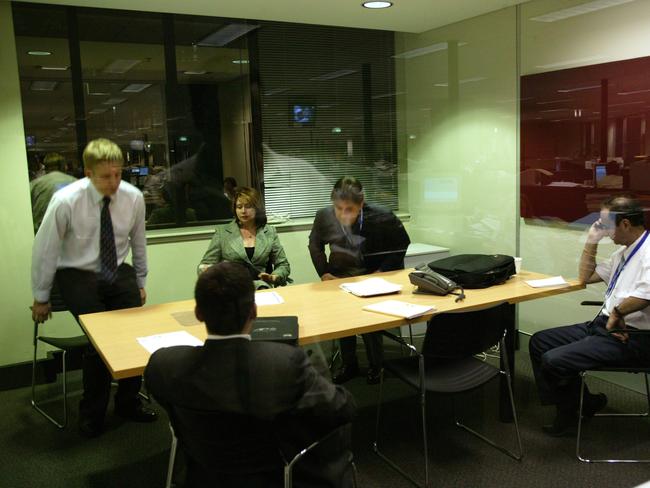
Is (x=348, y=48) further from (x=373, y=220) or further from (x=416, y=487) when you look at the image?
(x=416, y=487)

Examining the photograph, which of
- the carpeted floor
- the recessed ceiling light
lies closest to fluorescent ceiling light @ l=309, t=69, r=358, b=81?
the recessed ceiling light

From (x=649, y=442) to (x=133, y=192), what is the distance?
10.3 feet

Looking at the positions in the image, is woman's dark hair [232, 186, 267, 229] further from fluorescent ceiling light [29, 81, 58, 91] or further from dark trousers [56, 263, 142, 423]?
fluorescent ceiling light [29, 81, 58, 91]

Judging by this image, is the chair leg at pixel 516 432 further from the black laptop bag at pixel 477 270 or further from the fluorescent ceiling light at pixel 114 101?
the fluorescent ceiling light at pixel 114 101

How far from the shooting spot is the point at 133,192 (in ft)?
11.4

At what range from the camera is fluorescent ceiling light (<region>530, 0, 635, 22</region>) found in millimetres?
3605

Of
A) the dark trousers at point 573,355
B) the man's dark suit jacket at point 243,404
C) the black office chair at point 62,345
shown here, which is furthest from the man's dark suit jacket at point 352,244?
the man's dark suit jacket at point 243,404

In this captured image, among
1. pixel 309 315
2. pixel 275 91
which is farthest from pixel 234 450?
pixel 275 91

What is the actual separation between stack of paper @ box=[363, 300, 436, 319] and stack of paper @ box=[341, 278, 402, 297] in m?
0.19

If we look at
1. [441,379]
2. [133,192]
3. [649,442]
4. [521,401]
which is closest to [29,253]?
[133,192]

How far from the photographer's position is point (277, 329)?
262 centimetres

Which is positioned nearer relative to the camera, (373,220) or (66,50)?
(66,50)

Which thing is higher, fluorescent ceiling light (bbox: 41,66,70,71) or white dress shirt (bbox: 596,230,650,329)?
fluorescent ceiling light (bbox: 41,66,70,71)

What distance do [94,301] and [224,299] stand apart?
1852 millimetres
